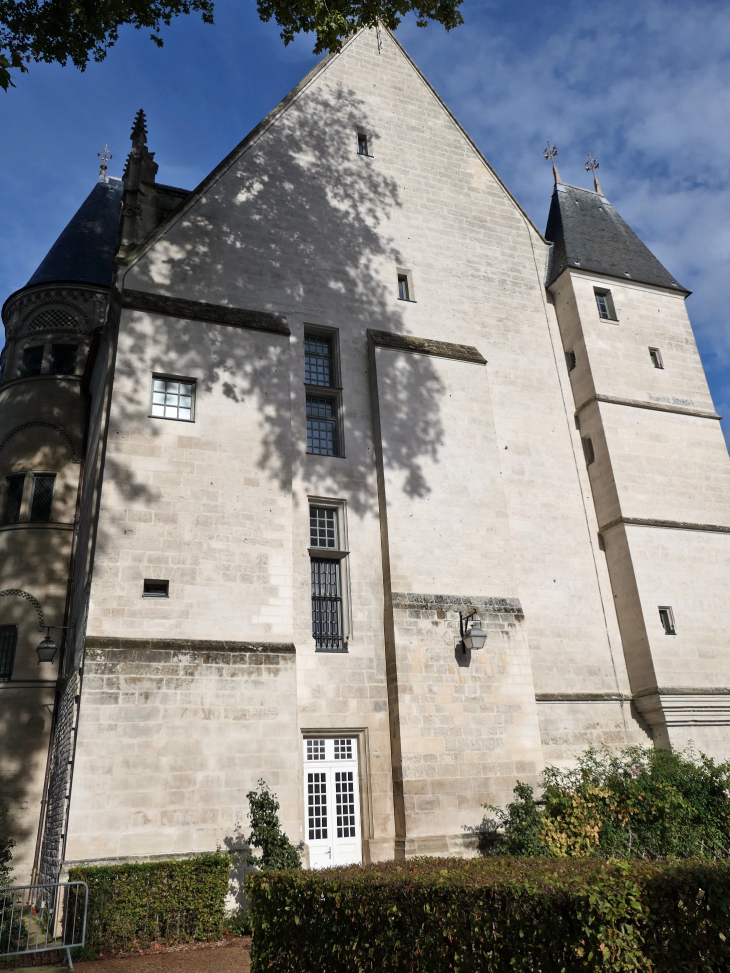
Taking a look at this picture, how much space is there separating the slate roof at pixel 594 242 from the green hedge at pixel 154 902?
1548 cm

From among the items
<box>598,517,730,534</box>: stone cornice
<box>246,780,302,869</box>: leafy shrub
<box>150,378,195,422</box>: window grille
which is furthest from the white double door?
<box>598,517,730,534</box>: stone cornice

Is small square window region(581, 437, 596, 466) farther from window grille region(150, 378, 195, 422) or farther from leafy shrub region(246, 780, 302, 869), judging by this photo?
leafy shrub region(246, 780, 302, 869)

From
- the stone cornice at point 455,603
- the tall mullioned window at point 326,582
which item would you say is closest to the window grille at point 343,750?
the tall mullioned window at point 326,582

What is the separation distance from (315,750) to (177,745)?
2.56 metres

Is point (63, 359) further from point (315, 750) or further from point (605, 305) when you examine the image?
point (605, 305)

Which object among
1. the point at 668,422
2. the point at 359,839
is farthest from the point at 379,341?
the point at 359,839

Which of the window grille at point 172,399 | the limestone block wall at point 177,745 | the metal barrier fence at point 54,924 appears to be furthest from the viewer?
the window grille at point 172,399

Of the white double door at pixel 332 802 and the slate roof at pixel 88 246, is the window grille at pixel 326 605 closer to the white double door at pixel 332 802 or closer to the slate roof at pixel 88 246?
the white double door at pixel 332 802

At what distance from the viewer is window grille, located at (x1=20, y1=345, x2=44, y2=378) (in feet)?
60.0

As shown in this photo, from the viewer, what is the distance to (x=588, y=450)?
17172mm

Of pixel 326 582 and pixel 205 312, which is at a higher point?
pixel 205 312

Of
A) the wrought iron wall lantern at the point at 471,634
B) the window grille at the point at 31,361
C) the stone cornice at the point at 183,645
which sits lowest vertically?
the stone cornice at the point at 183,645

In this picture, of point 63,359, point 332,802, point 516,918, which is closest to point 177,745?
point 332,802

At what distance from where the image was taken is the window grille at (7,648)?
50.0 feet
